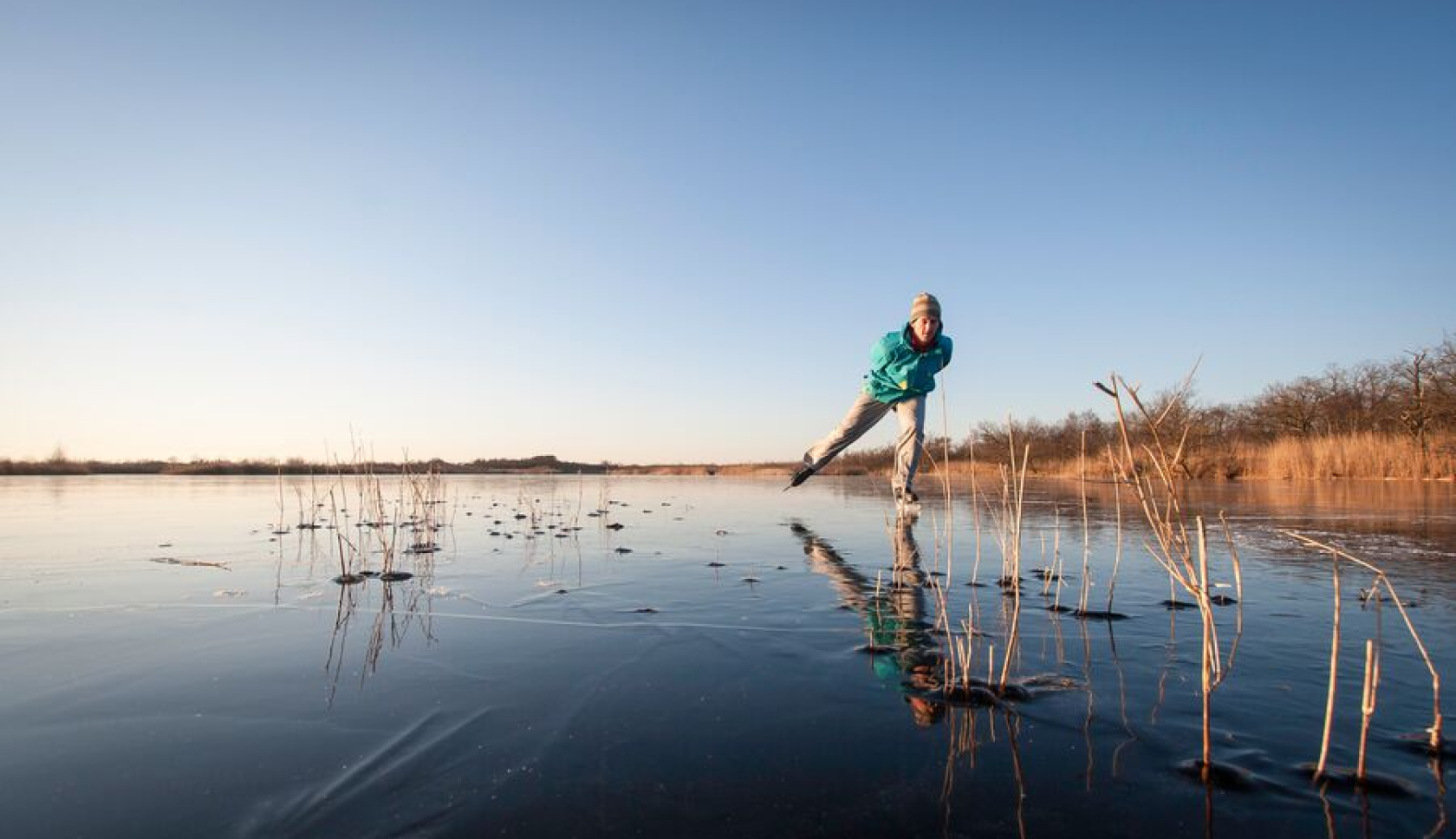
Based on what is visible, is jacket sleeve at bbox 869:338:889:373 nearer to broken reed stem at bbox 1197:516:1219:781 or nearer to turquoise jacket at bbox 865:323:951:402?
turquoise jacket at bbox 865:323:951:402

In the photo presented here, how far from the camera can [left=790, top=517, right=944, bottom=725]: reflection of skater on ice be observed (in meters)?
2.63

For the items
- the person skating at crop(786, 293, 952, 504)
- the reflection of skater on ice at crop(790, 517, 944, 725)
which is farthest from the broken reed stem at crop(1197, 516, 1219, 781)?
the person skating at crop(786, 293, 952, 504)

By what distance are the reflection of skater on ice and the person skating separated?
2790 millimetres

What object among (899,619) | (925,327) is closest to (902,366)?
(925,327)

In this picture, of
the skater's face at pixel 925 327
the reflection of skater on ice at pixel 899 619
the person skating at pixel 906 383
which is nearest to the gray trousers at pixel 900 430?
the person skating at pixel 906 383

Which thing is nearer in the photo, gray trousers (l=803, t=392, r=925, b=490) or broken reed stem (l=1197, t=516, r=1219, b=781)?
broken reed stem (l=1197, t=516, r=1219, b=781)

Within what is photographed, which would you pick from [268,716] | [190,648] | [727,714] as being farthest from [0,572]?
[727,714]

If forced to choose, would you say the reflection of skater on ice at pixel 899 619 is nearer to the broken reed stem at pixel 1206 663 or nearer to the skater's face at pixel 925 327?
the broken reed stem at pixel 1206 663

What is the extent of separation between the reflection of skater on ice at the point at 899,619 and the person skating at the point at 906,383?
9.15ft

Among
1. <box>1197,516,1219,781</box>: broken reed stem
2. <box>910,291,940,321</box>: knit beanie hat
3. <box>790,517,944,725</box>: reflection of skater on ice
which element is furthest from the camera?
<box>910,291,940,321</box>: knit beanie hat

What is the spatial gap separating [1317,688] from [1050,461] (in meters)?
33.8

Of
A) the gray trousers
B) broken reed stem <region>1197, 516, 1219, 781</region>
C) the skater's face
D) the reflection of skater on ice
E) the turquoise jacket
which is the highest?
the skater's face

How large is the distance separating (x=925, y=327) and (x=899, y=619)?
5.60m

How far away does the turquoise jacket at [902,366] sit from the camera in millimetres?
8930
